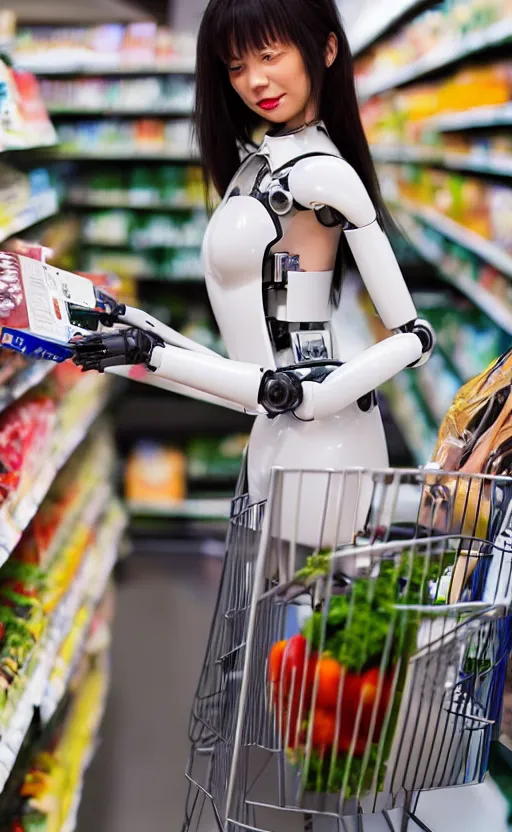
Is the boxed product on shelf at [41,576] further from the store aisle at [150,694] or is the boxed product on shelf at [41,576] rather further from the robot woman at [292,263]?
the store aisle at [150,694]

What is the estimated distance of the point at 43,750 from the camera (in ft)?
8.38

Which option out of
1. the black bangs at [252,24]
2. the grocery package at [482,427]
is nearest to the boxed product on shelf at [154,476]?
the grocery package at [482,427]

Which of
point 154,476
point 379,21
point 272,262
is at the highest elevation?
point 379,21

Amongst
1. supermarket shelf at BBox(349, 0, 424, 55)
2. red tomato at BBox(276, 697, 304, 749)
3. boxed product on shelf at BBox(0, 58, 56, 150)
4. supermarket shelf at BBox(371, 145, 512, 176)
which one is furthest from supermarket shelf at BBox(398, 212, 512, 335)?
red tomato at BBox(276, 697, 304, 749)

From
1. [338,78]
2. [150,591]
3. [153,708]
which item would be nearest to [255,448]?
[338,78]

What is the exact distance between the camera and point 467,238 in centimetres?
414

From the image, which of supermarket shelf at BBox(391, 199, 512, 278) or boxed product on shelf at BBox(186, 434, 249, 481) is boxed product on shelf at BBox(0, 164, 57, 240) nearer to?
supermarket shelf at BBox(391, 199, 512, 278)

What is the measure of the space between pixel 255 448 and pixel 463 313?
319cm

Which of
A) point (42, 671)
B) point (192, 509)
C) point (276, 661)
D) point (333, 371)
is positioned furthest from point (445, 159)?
point (276, 661)

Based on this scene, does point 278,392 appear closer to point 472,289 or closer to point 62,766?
point 62,766

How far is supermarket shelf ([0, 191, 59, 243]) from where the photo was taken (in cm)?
216

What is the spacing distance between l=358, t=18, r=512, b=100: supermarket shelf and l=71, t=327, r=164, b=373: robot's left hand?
2.06 meters

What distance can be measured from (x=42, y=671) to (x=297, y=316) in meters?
0.93

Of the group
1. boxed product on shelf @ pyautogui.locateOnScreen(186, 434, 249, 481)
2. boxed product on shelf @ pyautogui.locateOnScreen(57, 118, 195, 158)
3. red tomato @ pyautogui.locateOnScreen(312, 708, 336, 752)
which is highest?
boxed product on shelf @ pyautogui.locateOnScreen(57, 118, 195, 158)
